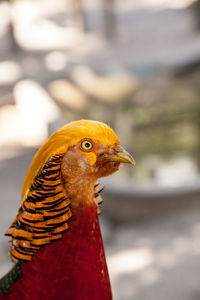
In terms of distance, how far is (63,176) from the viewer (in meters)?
1.58

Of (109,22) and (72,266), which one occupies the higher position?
(109,22)

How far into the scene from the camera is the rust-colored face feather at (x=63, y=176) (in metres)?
1.55

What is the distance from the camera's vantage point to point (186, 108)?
8359mm

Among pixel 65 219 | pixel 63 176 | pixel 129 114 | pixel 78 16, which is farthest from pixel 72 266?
pixel 78 16

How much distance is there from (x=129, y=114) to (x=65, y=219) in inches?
261

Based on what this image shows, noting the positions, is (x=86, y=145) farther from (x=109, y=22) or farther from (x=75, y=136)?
(x=109, y=22)

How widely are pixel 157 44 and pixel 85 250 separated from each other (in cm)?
1091

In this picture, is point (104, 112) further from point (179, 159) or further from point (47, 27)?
point (47, 27)

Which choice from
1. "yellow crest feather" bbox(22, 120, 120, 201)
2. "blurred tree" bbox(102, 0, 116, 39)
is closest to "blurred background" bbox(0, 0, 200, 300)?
"blurred tree" bbox(102, 0, 116, 39)

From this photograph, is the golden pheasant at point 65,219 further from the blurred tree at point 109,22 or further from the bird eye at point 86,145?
the blurred tree at point 109,22

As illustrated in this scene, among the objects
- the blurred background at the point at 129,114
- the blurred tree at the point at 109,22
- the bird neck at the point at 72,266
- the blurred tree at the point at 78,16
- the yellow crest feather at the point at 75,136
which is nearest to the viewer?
the yellow crest feather at the point at 75,136

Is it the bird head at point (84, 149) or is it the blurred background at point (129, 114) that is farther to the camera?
the blurred background at point (129, 114)

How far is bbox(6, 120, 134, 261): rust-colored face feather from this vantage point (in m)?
1.55

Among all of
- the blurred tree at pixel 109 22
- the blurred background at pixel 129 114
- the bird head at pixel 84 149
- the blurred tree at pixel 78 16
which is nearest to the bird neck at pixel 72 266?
the bird head at pixel 84 149
